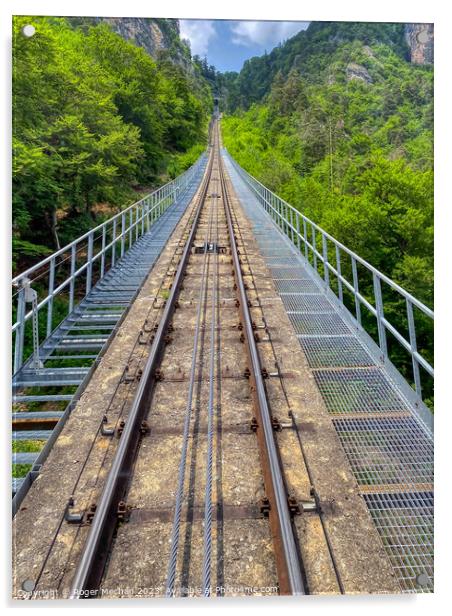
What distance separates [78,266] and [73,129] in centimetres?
460

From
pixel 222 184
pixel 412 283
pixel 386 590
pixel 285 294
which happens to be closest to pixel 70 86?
pixel 285 294

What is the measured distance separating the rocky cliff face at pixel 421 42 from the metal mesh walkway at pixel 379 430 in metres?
2.81

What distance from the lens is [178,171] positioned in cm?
2838

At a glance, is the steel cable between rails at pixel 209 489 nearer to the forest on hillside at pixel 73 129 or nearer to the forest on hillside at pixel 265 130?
the forest on hillside at pixel 265 130

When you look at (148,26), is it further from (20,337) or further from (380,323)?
(380,323)

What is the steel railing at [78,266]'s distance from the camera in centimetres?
393

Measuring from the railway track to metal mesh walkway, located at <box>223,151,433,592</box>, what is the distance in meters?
0.42

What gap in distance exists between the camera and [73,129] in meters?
8.76

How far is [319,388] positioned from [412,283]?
A: 6776mm

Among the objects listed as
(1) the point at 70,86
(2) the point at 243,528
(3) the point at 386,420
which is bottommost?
(2) the point at 243,528

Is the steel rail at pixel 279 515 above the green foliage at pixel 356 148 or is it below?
below

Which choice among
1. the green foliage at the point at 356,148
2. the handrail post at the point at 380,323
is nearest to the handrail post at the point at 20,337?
the handrail post at the point at 380,323
